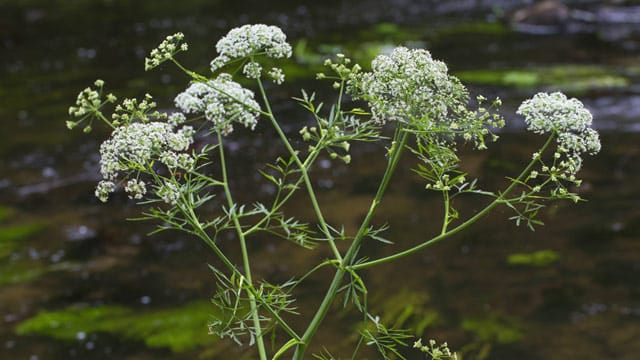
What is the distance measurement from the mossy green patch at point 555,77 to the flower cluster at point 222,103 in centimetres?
757

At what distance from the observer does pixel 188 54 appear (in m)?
11.1

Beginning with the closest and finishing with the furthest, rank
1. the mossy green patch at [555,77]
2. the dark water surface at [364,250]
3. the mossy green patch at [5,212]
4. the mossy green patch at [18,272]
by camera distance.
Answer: the dark water surface at [364,250] → the mossy green patch at [18,272] → the mossy green patch at [5,212] → the mossy green patch at [555,77]

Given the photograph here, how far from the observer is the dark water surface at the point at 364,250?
163 inches

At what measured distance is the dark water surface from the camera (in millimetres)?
4129

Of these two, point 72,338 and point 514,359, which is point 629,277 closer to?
point 514,359

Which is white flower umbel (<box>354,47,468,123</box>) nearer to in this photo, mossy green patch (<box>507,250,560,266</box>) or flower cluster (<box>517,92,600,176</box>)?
flower cluster (<box>517,92,600,176</box>)

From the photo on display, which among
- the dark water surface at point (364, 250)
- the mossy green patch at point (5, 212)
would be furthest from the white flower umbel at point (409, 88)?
the mossy green patch at point (5, 212)

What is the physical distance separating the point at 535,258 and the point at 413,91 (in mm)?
3611

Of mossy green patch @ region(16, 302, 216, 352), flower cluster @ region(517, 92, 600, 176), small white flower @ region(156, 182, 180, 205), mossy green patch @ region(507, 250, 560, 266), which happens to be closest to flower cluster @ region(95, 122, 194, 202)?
small white flower @ region(156, 182, 180, 205)

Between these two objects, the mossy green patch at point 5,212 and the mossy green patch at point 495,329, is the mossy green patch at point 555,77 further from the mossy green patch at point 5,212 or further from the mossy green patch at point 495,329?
the mossy green patch at point 495,329

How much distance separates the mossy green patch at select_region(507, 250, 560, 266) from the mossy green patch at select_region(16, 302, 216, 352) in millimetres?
1588

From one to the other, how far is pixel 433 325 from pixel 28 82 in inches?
288

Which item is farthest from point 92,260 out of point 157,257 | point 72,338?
point 72,338

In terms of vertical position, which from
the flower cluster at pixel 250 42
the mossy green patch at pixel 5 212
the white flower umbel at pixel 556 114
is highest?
the flower cluster at pixel 250 42
